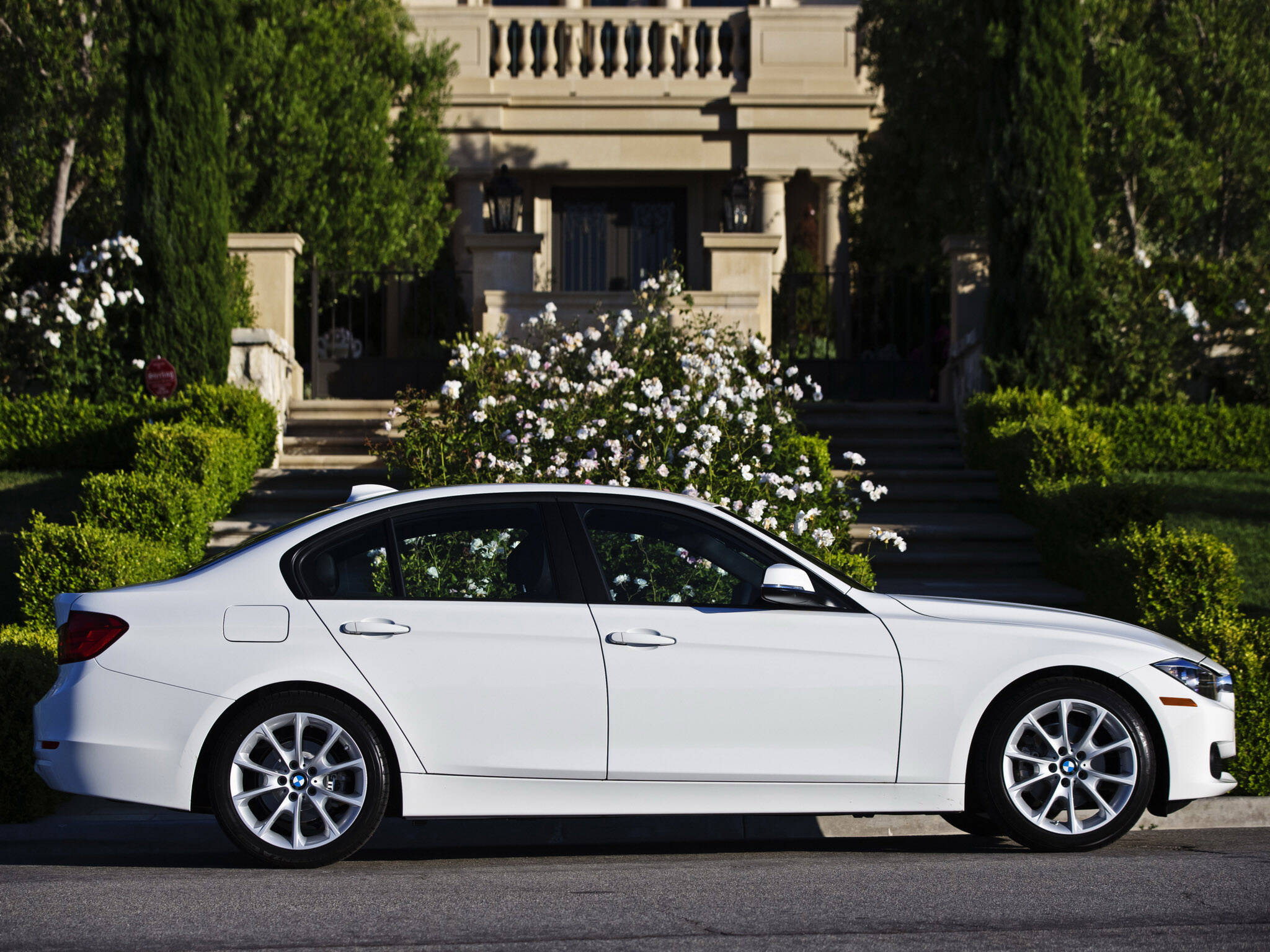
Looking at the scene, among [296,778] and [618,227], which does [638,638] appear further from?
[618,227]

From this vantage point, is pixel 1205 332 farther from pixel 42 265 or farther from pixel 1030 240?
pixel 42 265

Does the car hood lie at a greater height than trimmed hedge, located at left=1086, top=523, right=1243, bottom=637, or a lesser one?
greater

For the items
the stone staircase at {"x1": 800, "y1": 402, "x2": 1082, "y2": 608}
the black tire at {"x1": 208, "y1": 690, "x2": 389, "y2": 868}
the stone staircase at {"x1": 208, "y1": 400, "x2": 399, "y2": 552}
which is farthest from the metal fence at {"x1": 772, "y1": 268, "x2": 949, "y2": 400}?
the black tire at {"x1": 208, "y1": 690, "x2": 389, "y2": 868}

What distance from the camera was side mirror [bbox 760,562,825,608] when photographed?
5.34 metres

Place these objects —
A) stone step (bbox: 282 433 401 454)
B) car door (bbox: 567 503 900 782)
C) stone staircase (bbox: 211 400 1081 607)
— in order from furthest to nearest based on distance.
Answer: stone step (bbox: 282 433 401 454) < stone staircase (bbox: 211 400 1081 607) < car door (bbox: 567 503 900 782)

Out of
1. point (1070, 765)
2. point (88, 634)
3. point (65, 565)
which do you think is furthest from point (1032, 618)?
point (65, 565)

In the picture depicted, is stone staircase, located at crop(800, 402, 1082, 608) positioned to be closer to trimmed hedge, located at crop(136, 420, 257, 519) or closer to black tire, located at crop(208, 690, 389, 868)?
trimmed hedge, located at crop(136, 420, 257, 519)

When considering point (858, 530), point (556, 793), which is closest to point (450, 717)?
point (556, 793)

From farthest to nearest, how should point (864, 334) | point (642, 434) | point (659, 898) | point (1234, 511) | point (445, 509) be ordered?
point (864, 334) → point (1234, 511) → point (642, 434) → point (445, 509) → point (659, 898)

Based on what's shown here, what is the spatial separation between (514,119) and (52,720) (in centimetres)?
1916

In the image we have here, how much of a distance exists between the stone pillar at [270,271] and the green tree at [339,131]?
2.33 meters

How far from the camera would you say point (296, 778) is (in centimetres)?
530

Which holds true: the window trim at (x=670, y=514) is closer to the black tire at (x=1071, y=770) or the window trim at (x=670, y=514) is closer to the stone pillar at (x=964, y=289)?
the black tire at (x=1071, y=770)

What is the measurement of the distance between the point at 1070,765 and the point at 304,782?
9.91 ft
